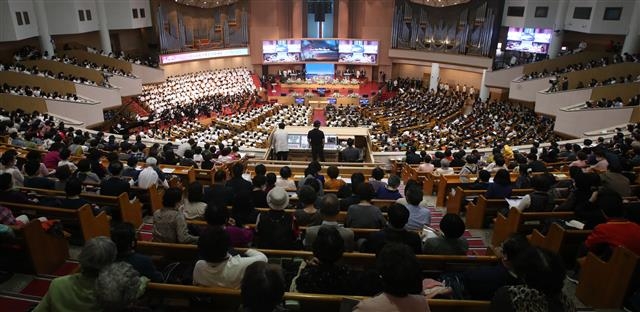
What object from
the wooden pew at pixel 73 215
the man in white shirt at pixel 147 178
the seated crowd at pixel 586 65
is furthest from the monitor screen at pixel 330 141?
the seated crowd at pixel 586 65

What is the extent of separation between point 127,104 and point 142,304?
1971 centimetres

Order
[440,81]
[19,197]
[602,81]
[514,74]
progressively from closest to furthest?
[19,197] < [602,81] < [514,74] < [440,81]

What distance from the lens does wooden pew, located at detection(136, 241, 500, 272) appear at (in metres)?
3.66

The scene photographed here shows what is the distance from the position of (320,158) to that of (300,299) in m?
8.57

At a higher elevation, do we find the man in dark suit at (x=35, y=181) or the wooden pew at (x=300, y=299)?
the wooden pew at (x=300, y=299)

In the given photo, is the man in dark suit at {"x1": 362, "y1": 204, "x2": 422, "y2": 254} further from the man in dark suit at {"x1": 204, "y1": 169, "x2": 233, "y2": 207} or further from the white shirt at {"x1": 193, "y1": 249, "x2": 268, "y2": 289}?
the man in dark suit at {"x1": 204, "y1": 169, "x2": 233, "y2": 207}

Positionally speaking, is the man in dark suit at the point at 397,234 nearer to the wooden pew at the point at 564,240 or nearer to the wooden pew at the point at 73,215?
the wooden pew at the point at 564,240

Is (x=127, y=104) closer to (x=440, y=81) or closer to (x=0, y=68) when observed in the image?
(x=0, y=68)

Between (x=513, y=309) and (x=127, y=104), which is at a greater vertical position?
(x=513, y=309)

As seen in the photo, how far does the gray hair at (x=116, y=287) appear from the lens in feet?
8.55

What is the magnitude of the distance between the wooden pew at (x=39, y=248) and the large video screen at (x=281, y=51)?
88.3ft

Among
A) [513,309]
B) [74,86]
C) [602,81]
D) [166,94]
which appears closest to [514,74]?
[602,81]

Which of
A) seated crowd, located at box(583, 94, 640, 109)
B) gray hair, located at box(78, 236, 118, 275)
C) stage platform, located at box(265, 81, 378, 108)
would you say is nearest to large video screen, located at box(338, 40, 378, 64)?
stage platform, located at box(265, 81, 378, 108)

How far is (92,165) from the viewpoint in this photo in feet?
21.0
